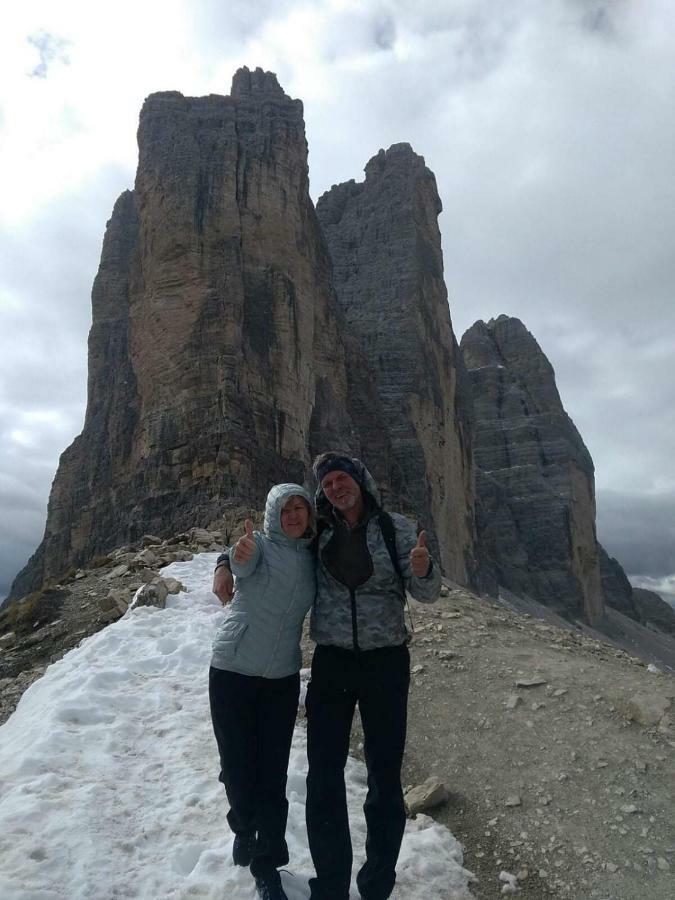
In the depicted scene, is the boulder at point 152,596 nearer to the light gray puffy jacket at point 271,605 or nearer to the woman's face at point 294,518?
the light gray puffy jacket at point 271,605

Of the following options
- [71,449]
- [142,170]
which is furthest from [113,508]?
[142,170]

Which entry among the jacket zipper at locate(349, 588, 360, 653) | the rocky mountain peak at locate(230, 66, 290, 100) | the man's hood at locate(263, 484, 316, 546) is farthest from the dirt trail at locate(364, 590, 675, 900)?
the rocky mountain peak at locate(230, 66, 290, 100)

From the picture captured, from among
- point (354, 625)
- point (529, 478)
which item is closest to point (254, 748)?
point (354, 625)

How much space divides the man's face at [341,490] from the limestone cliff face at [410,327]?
1265 inches

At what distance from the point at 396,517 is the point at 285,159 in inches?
1209

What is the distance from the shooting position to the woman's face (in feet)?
12.0

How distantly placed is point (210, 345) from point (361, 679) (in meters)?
22.7

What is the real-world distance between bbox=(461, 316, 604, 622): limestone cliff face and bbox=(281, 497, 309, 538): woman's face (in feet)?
170

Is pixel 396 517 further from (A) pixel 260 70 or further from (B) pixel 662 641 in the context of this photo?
(B) pixel 662 641

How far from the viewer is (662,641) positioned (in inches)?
2933

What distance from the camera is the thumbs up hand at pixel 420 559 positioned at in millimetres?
3393

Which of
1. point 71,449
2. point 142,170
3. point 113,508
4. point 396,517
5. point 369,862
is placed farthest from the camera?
point 71,449

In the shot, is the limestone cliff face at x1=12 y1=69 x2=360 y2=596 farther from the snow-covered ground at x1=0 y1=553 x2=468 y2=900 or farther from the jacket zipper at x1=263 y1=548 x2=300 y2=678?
the jacket zipper at x1=263 y1=548 x2=300 y2=678

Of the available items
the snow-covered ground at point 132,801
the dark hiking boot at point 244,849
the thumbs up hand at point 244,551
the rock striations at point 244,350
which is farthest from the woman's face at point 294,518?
the rock striations at point 244,350
